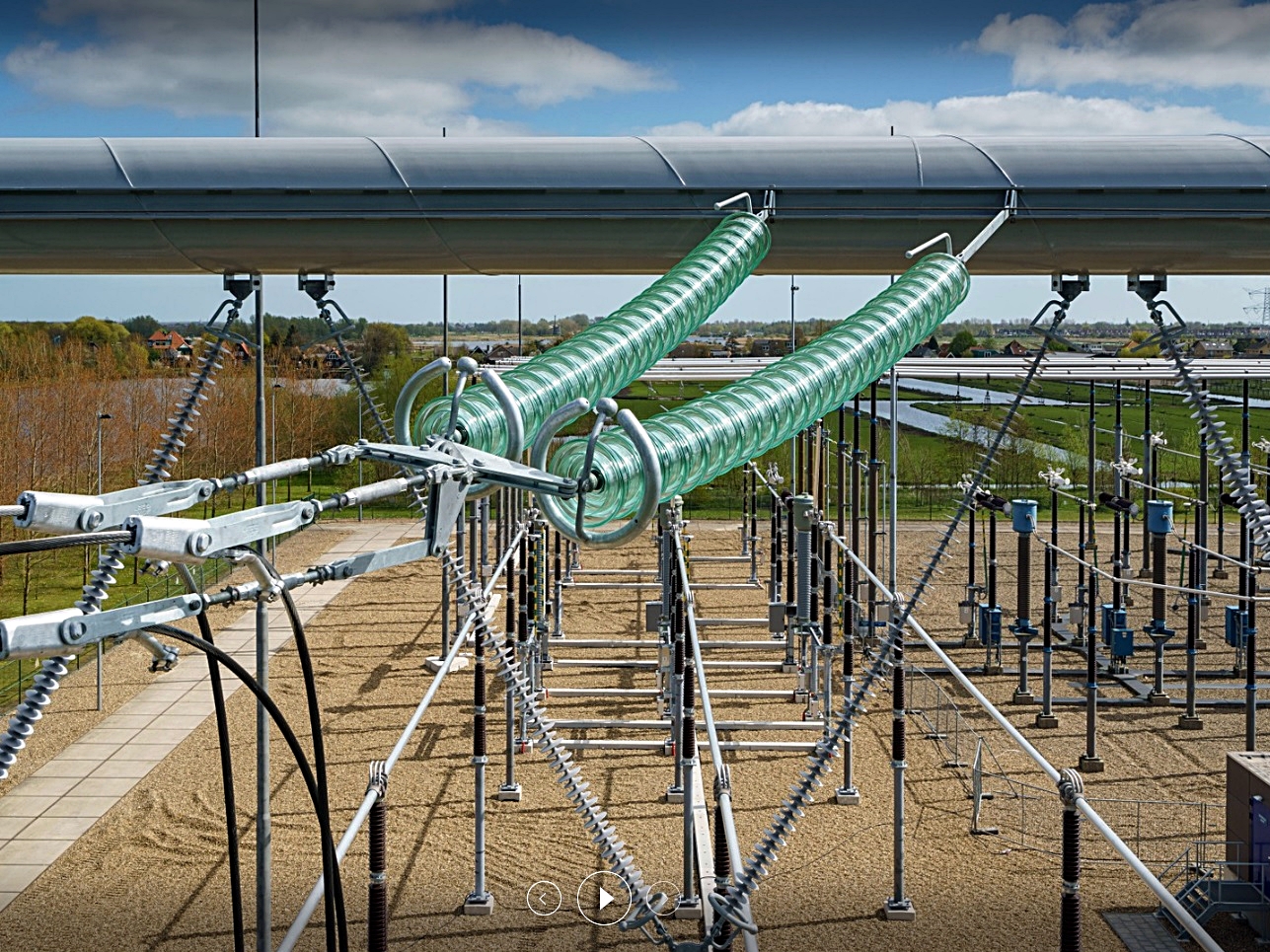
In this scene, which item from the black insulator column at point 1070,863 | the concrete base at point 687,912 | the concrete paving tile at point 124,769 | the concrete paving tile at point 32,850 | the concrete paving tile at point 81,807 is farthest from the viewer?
the concrete paving tile at point 124,769

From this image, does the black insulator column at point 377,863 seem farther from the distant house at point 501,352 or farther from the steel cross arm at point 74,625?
the distant house at point 501,352

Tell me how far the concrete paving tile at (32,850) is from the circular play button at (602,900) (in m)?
4.44

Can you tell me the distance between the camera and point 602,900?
10547 mm

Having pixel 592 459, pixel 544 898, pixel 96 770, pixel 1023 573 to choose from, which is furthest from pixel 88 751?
pixel 592 459

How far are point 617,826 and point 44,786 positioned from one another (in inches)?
224

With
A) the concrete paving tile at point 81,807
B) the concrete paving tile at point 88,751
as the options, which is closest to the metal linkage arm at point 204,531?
the concrete paving tile at point 81,807

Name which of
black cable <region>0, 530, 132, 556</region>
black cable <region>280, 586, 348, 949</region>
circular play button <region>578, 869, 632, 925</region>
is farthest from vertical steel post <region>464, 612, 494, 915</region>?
black cable <region>0, 530, 132, 556</region>

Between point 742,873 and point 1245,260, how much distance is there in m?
4.47

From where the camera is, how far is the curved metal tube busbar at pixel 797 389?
6004 mm

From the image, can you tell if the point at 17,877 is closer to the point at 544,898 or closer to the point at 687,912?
the point at 544,898

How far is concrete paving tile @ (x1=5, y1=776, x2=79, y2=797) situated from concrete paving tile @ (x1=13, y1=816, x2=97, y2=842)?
2.58ft

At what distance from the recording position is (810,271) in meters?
8.40

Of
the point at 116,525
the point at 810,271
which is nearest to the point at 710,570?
the point at 810,271

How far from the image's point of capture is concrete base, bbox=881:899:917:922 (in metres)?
10.3
